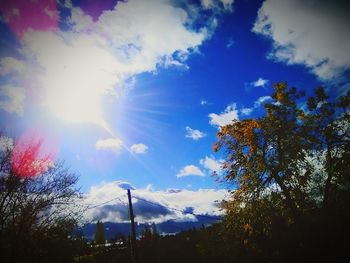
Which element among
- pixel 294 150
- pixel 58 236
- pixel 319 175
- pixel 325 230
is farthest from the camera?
pixel 58 236

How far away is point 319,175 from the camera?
953 inches

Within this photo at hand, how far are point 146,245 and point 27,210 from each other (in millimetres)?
18607

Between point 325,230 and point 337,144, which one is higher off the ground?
point 337,144

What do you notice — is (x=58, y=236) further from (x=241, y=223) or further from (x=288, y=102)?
(x=288, y=102)

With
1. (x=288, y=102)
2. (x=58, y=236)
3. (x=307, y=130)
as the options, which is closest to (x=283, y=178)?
(x=307, y=130)

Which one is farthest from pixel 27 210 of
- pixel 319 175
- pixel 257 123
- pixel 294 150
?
pixel 319 175

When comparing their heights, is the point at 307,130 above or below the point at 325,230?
above

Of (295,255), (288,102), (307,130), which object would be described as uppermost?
(288,102)

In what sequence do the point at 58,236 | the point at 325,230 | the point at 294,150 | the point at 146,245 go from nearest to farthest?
the point at 294,150
the point at 325,230
the point at 58,236
the point at 146,245

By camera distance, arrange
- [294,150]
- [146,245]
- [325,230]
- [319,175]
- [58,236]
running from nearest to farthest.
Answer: [294,150], [319,175], [325,230], [58,236], [146,245]

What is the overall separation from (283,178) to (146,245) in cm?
2461

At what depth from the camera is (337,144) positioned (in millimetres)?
22328

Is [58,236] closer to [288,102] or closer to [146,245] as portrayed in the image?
[146,245]

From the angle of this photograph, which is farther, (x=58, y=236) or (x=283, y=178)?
(x=58, y=236)
